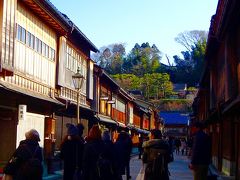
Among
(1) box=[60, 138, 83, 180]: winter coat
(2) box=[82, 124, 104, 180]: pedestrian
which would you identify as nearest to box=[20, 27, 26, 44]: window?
(1) box=[60, 138, 83, 180]: winter coat

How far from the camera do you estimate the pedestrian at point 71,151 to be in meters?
13.7

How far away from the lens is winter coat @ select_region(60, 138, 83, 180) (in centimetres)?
1367

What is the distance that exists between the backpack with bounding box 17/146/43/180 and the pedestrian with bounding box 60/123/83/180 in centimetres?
408

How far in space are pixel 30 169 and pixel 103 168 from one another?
8.18ft

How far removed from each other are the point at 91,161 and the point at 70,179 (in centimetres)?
316

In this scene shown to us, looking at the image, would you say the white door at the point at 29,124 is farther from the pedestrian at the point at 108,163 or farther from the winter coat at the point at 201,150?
the pedestrian at the point at 108,163

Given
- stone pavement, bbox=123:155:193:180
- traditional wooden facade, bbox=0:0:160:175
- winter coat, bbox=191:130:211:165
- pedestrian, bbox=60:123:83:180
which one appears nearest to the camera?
winter coat, bbox=191:130:211:165

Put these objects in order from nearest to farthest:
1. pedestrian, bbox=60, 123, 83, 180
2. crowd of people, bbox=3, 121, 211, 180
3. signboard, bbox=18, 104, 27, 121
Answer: crowd of people, bbox=3, 121, 211, 180 < pedestrian, bbox=60, 123, 83, 180 < signboard, bbox=18, 104, 27, 121

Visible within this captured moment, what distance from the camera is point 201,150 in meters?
13.4

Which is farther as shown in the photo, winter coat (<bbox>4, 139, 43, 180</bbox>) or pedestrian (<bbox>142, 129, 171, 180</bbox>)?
pedestrian (<bbox>142, 129, 171, 180</bbox>)

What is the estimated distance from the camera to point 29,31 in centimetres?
2127

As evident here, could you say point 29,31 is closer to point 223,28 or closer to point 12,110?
point 12,110

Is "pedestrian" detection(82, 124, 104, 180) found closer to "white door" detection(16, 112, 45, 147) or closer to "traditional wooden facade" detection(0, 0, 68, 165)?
"traditional wooden facade" detection(0, 0, 68, 165)

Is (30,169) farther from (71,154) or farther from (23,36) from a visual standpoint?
(23,36)
